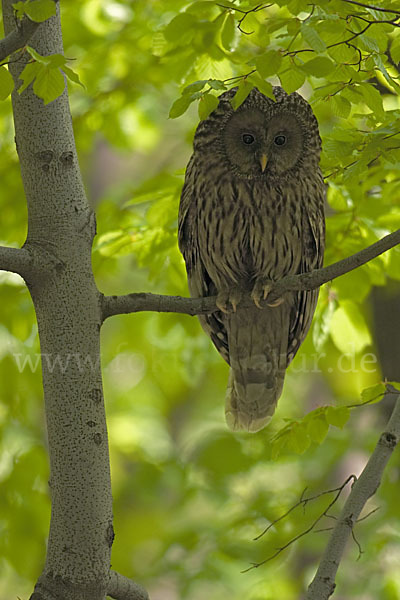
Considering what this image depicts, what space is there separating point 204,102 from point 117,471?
4976 millimetres

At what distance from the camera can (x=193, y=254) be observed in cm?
295

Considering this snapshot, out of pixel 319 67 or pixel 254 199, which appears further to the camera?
pixel 254 199

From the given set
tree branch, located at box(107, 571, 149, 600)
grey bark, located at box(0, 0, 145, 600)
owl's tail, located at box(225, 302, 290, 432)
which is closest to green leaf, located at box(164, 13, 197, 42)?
grey bark, located at box(0, 0, 145, 600)

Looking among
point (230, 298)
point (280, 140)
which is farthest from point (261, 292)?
point (280, 140)

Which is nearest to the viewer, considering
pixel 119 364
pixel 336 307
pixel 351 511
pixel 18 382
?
pixel 351 511

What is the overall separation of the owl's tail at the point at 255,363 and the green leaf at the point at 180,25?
1.14 m

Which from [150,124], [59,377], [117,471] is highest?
[150,124]

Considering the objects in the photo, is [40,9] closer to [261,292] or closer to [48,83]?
[48,83]

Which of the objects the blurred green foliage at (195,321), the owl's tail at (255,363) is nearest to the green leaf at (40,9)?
the blurred green foliage at (195,321)

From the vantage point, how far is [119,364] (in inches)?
245

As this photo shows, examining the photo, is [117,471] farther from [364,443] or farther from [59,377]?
[59,377]

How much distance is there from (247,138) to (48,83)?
1.33 m

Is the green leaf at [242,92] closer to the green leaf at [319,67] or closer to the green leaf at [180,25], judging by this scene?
the green leaf at [319,67]

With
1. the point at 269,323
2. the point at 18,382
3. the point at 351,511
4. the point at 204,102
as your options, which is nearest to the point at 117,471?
the point at 18,382
